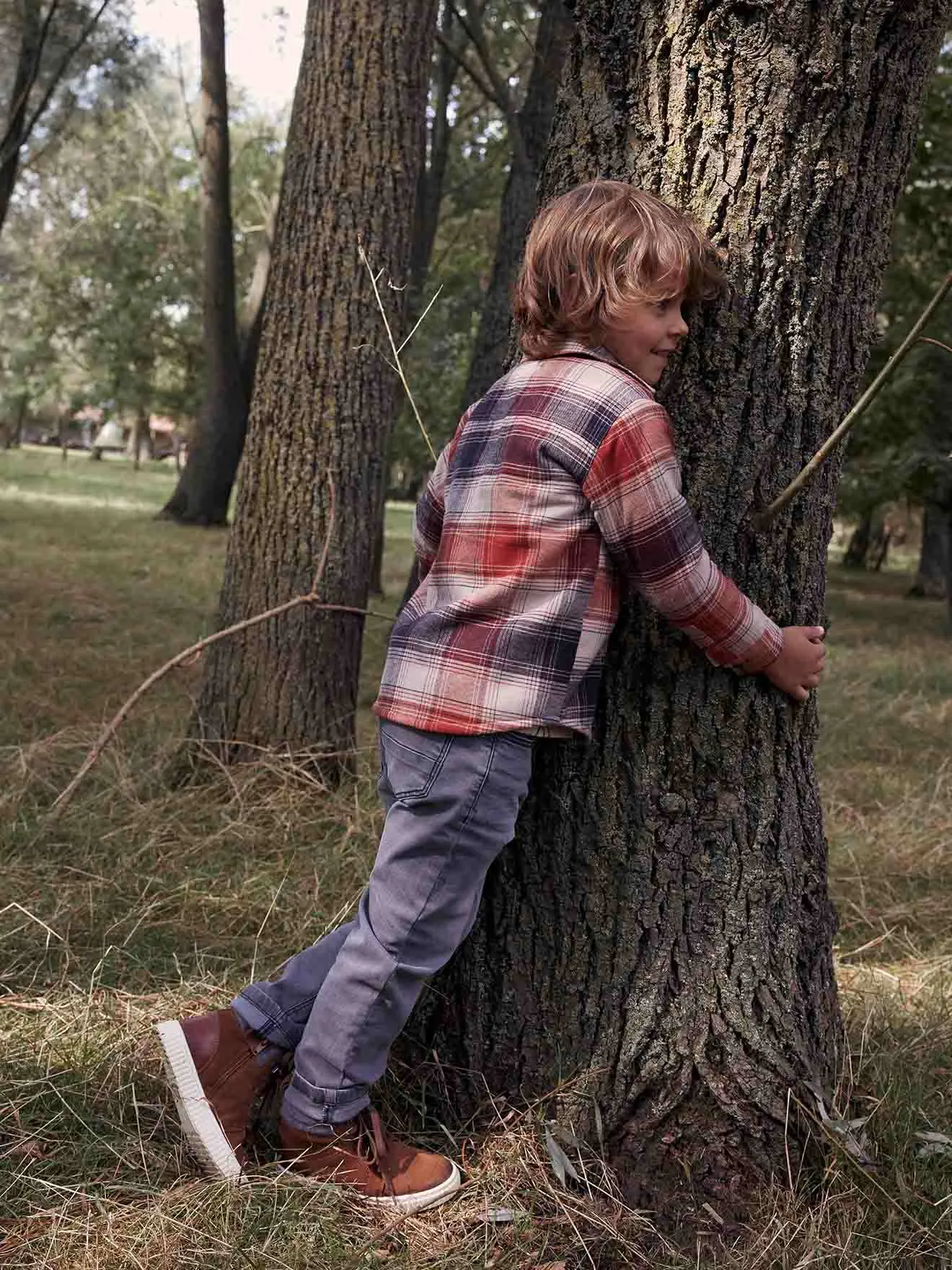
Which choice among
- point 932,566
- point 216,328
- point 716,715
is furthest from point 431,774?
point 932,566

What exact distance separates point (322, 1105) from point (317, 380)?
3.08 m

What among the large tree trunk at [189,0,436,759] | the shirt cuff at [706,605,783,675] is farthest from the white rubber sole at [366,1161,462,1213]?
the large tree trunk at [189,0,436,759]

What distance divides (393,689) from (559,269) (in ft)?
2.54

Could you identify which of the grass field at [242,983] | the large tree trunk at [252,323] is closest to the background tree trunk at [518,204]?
the grass field at [242,983]

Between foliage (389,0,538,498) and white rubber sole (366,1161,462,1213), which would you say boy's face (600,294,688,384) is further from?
foliage (389,0,538,498)

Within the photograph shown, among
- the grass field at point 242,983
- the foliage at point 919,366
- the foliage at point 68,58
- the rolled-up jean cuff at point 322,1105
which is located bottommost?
the grass field at point 242,983

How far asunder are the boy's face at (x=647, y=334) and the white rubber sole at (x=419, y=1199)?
1459 mm

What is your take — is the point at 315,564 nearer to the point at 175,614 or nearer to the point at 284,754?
the point at 284,754

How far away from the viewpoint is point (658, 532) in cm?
198

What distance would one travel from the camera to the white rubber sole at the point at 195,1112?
2.13 meters

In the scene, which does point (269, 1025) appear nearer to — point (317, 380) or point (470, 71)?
point (317, 380)

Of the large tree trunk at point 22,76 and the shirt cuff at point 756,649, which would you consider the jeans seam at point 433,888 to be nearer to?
the shirt cuff at point 756,649

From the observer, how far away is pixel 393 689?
2.16 metres

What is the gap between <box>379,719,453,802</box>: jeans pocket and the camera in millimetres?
2080
